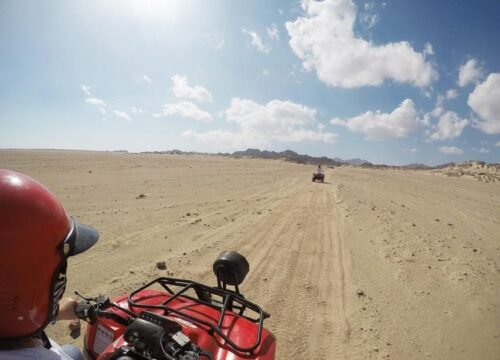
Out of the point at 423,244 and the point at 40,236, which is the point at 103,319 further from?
the point at 423,244

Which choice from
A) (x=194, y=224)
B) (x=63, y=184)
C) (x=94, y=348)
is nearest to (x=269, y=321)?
(x=94, y=348)

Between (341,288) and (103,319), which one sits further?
(341,288)

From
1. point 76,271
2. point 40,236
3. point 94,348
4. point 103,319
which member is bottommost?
point 76,271

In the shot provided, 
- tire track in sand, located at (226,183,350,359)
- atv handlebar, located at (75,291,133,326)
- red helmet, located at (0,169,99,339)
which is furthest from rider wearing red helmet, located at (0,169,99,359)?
tire track in sand, located at (226,183,350,359)

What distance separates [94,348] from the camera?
221cm

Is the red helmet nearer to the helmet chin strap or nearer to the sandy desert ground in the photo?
the helmet chin strap

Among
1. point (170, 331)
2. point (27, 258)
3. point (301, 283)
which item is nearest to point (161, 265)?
point (301, 283)

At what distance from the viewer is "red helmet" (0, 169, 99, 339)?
4.75ft

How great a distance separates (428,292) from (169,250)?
471cm

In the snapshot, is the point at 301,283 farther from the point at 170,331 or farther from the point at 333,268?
the point at 170,331

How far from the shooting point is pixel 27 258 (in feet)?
4.96

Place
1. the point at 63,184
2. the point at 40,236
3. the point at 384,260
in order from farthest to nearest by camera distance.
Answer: the point at 63,184 → the point at 384,260 → the point at 40,236

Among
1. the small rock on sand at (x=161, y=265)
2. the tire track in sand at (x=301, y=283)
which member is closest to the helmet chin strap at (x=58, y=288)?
the tire track in sand at (x=301, y=283)

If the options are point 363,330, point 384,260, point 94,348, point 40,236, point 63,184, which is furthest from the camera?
point 63,184
